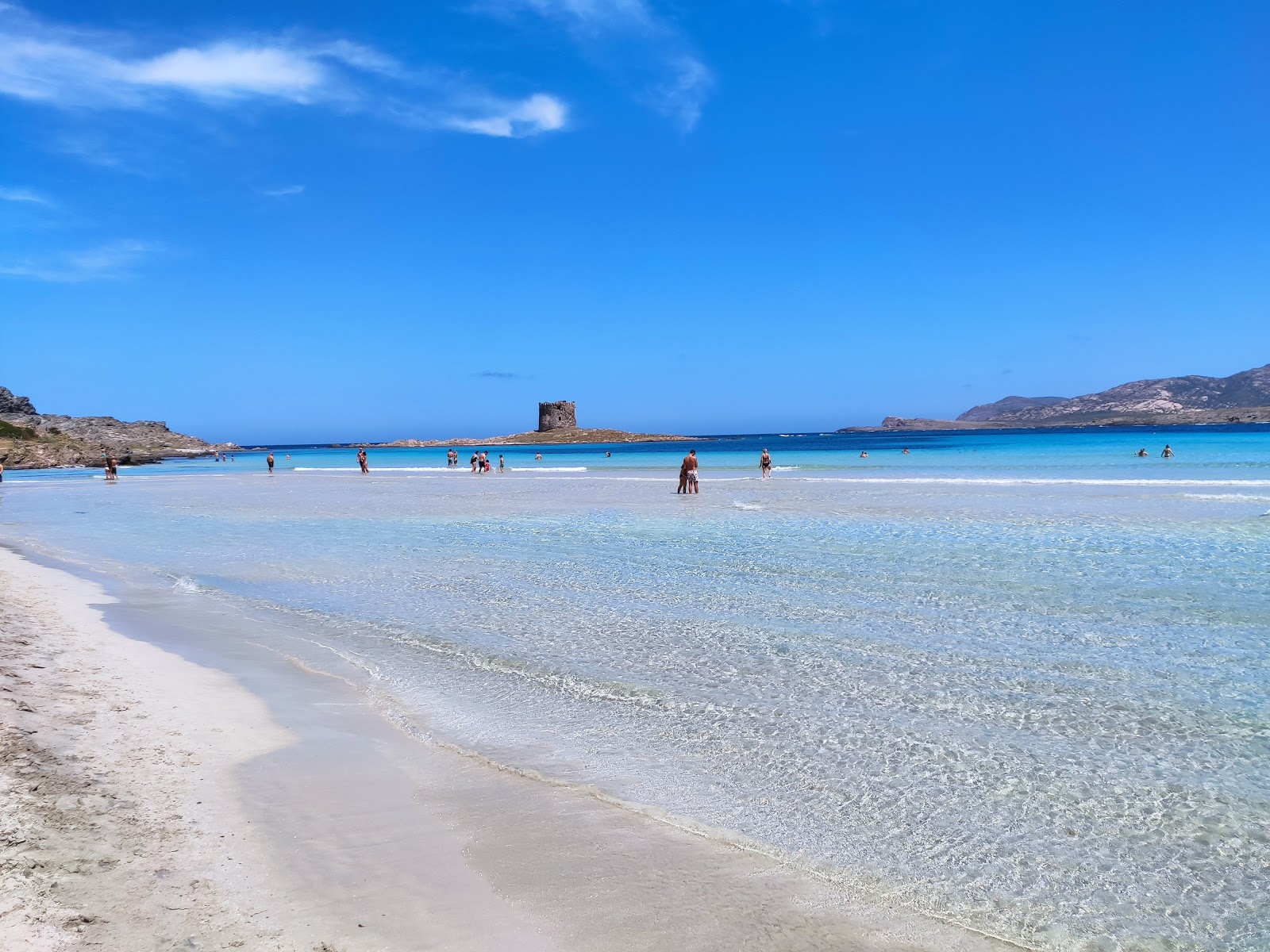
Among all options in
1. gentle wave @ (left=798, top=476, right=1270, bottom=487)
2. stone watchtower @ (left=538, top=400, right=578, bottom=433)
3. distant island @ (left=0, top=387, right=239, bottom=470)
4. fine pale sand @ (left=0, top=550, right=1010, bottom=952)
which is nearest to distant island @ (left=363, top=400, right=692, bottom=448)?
stone watchtower @ (left=538, top=400, right=578, bottom=433)

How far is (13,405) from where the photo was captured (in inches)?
4392

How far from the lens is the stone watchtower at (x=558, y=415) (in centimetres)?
14688

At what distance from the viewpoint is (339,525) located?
71.3ft

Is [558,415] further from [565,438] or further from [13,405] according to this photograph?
[13,405]

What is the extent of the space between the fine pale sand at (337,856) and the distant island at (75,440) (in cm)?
6377

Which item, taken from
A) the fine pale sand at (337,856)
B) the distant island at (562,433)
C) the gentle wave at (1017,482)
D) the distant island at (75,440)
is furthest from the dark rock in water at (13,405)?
the fine pale sand at (337,856)

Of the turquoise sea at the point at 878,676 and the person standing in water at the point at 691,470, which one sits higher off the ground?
the person standing in water at the point at 691,470

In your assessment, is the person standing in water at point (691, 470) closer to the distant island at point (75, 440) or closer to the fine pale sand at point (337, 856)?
the fine pale sand at point (337, 856)

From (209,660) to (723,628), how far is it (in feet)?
17.8

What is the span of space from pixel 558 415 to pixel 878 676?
463 feet

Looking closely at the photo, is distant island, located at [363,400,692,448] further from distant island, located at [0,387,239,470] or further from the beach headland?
distant island, located at [0,387,239,470]

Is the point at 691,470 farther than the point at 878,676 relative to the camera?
Yes

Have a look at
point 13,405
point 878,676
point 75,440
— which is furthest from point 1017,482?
point 13,405

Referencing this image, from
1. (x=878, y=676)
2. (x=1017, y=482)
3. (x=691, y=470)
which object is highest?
(x=691, y=470)
